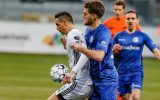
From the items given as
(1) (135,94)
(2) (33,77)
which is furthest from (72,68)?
(2) (33,77)

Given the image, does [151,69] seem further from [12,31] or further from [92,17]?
[92,17]

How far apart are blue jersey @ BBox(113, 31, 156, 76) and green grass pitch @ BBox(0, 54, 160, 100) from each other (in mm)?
3917

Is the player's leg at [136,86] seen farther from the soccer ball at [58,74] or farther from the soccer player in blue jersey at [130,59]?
the soccer ball at [58,74]

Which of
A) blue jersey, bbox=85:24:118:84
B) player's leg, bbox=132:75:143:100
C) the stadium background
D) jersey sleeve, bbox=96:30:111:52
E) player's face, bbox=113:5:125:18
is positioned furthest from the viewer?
the stadium background

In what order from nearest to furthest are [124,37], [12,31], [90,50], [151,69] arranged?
[90,50]
[124,37]
[151,69]
[12,31]

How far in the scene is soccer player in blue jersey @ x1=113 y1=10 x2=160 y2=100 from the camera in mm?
13383

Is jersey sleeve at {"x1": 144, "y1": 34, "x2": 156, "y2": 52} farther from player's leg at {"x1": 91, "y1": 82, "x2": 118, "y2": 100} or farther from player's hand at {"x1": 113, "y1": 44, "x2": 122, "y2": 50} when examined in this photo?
player's leg at {"x1": 91, "y1": 82, "x2": 118, "y2": 100}

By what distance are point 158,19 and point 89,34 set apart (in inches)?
979

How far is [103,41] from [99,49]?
0.50ft

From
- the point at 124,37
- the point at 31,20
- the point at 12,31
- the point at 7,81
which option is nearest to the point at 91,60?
the point at 124,37

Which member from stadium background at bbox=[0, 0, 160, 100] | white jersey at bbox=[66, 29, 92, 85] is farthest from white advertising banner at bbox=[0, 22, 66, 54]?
white jersey at bbox=[66, 29, 92, 85]

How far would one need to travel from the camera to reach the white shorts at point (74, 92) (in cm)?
1014

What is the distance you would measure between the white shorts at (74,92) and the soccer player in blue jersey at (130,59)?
3193mm

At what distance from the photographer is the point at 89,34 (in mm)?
10062
